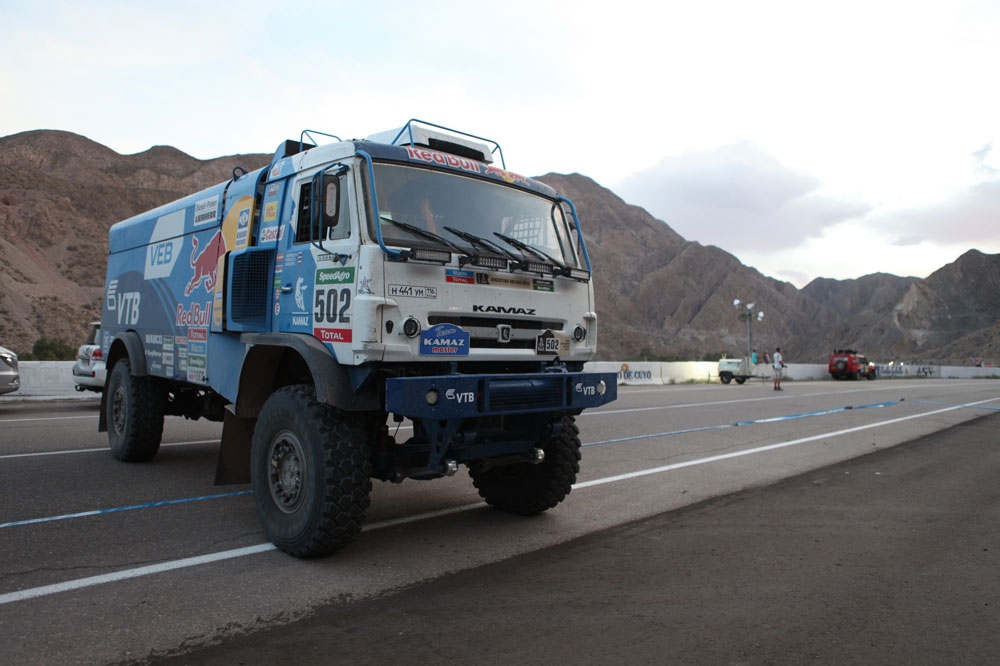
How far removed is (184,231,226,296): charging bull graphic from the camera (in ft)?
21.5

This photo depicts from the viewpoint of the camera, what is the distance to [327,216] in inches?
192

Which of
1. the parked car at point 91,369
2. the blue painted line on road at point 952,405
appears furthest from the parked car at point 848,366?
the parked car at point 91,369

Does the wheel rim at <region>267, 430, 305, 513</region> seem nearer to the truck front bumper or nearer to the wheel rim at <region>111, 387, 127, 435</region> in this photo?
the truck front bumper

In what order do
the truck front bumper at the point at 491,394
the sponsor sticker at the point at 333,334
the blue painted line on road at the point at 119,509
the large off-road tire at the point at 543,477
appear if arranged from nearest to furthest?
the truck front bumper at the point at 491,394 → the sponsor sticker at the point at 333,334 → the blue painted line on road at the point at 119,509 → the large off-road tire at the point at 543,477

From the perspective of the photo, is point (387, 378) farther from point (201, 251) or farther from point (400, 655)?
point (201, 251)

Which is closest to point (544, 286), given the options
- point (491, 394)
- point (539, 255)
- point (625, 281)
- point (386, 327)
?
point (539, 255)

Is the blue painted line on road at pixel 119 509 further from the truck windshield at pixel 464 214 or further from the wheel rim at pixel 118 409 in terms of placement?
the truck windshield at pixel 464 214

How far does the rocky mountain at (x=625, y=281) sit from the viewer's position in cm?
4281

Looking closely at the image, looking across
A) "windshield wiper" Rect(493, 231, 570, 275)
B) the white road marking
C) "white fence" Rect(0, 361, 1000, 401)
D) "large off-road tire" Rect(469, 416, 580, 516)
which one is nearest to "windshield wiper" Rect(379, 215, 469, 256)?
"windshield wiper" Rect(493, 231, 570, 275)

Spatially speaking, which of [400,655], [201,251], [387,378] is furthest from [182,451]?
[400,655]

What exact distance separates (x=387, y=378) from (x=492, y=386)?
712mm

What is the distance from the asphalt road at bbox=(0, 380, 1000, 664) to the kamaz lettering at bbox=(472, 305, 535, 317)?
1.70 meters

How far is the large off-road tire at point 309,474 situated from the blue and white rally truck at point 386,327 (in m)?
0.01

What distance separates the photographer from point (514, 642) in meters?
3.58
